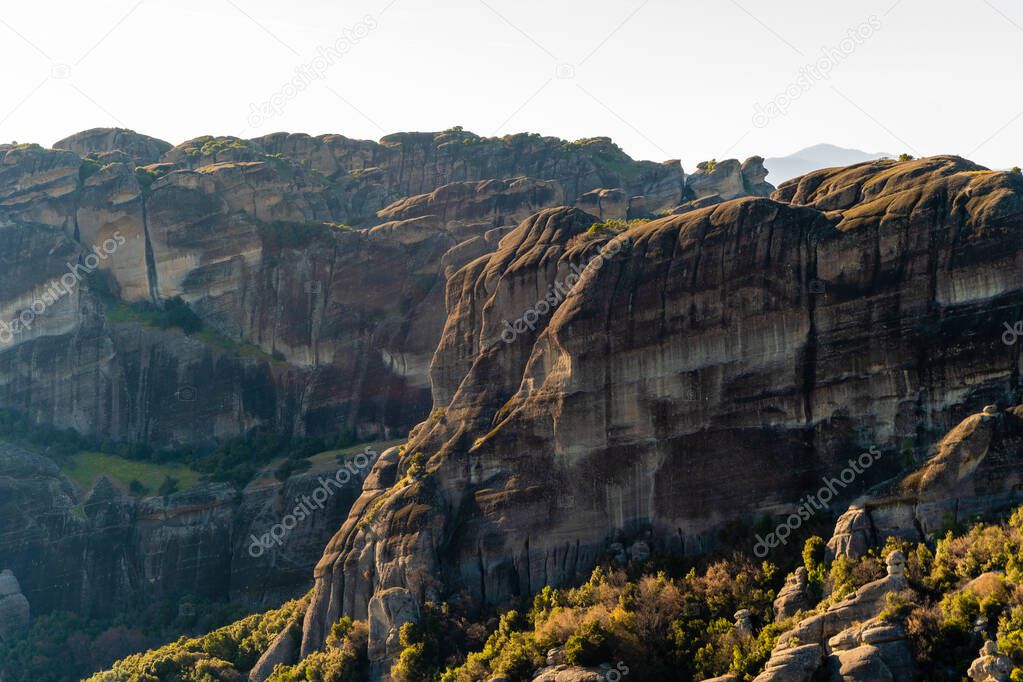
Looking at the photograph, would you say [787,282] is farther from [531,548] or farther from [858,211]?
[531,548]

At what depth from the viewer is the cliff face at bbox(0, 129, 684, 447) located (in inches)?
4838

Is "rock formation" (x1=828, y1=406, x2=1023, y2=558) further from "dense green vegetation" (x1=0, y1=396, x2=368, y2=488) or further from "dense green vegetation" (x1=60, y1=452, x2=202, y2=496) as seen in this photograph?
"dense green vegetation" (x1=60, y1=452, x2=202, y2=496)

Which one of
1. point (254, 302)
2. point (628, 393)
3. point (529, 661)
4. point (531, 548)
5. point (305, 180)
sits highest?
point (305, 180)

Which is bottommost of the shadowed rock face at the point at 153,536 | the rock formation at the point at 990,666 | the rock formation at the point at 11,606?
the rock formation at the point at 990,666

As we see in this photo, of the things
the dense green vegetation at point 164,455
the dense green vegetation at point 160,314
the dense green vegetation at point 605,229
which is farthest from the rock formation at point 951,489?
the dense green vegetation at point 160,314

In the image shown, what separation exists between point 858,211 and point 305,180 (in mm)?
79831

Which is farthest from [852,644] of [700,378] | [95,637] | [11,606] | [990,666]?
[11,606]

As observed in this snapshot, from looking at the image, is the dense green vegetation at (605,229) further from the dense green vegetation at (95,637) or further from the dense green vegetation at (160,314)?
the dense green vegetation at (160,314)

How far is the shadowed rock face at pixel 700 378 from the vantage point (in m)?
68.6

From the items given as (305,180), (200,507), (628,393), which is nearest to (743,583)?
(628,393)

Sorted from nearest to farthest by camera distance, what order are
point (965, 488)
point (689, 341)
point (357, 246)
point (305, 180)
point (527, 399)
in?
point (965, 488) < point (689, 341) < point (527, 399) < point (357, 246) < point (305, 180)

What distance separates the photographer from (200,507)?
11431cm

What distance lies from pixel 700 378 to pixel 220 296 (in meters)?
64.2

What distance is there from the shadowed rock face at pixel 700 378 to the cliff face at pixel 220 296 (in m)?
35.8
